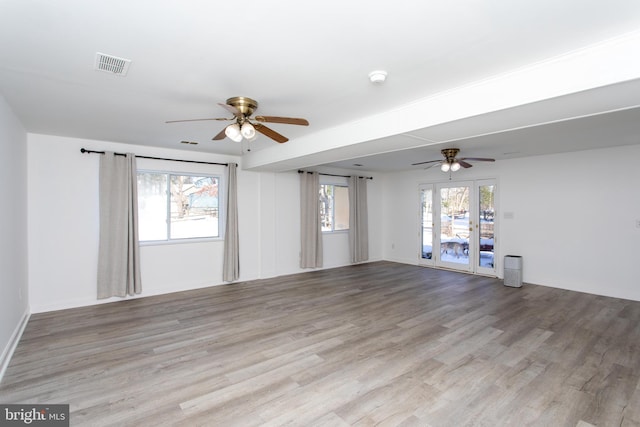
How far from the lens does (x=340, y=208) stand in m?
7.91

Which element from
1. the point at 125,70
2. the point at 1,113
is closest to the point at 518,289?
the point at 125,70

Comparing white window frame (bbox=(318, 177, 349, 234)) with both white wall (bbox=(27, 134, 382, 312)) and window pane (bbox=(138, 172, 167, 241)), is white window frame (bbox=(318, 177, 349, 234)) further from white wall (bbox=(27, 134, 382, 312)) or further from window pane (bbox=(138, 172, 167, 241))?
window pane (bbox=(138, 172, 167, 241))

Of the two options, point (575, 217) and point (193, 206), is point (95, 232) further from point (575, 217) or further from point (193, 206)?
point (575, 217)

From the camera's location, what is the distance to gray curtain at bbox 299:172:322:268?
703cm

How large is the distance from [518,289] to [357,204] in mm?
3826

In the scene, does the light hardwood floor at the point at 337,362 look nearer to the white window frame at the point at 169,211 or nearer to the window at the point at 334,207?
the white window frame at the point at 169,211

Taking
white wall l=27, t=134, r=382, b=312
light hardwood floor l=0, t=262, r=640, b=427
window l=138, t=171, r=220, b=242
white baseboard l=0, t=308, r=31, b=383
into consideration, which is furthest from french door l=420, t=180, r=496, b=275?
white baseboard l=0, t=308, r=31, b=383

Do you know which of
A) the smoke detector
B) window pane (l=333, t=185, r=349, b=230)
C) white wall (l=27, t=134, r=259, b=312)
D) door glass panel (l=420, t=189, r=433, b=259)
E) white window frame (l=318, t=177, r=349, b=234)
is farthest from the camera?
window pane (l=333, t=185, r=349, b=230)

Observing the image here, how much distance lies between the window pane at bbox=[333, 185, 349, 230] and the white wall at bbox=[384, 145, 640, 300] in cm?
287

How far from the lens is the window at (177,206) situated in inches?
209

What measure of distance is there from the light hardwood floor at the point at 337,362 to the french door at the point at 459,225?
70.1 inches

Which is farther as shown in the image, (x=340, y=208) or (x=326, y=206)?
(x=340, y=208)

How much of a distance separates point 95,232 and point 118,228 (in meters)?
0.33

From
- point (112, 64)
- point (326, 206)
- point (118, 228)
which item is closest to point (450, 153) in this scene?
point (326, 206)
